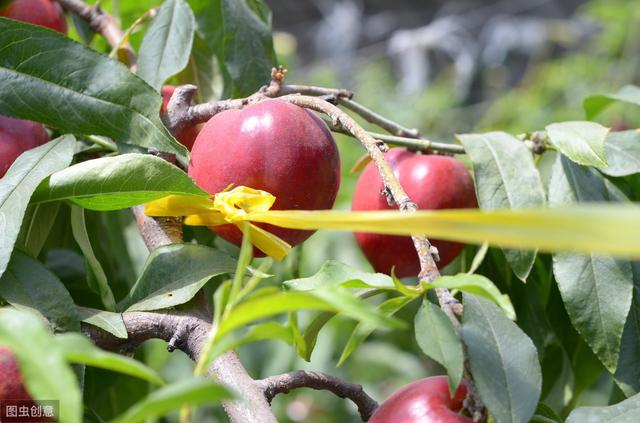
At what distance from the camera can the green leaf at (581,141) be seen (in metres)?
0.56

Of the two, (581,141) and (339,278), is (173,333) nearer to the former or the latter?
(339,278)

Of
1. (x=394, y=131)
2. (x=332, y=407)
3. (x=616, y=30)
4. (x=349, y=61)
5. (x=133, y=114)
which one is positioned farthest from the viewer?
(x=349, y=61)

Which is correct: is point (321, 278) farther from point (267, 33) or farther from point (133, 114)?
point (267, 33)

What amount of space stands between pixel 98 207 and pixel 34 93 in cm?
8

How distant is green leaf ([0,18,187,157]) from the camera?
52 centimetres

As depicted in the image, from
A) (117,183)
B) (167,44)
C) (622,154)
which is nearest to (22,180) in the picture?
(117,183)

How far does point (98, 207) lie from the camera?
0.50m

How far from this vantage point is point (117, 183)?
478mm

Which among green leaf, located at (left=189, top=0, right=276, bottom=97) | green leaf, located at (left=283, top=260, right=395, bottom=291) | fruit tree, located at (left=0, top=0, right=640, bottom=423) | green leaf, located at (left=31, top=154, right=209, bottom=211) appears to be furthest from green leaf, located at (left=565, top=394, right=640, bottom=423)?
green leaf, located at (left=189, top=0, right=276, bottom=97)

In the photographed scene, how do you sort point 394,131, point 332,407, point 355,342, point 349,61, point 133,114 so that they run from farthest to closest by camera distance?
point 349,61 → point 332,407 → point 394,131 → point 133,114 → point 355,342

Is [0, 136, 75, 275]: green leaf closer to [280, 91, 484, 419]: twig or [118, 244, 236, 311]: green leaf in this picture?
[118, 244, 236, 311]: green leaf

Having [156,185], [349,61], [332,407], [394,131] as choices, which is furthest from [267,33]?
[349,61]

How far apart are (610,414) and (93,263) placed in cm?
30

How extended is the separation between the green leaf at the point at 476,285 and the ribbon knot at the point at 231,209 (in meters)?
0.13
